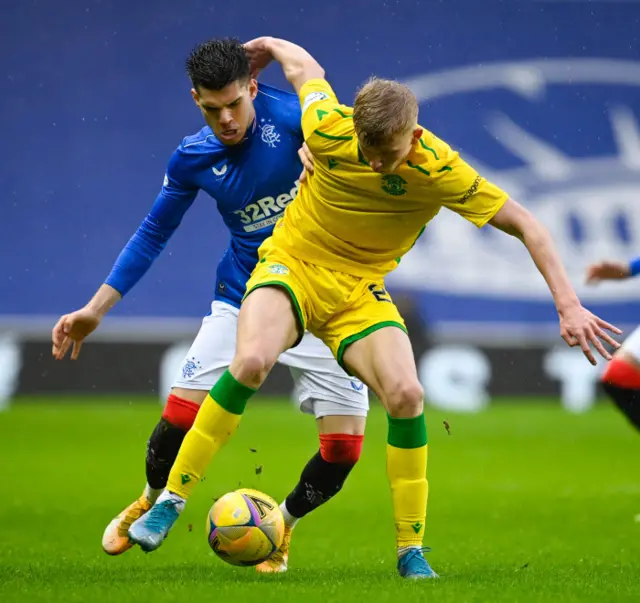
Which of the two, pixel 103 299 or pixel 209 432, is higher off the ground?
pixel 103 299

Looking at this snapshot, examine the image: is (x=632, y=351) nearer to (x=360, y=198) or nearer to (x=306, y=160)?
(x=360, y=198)

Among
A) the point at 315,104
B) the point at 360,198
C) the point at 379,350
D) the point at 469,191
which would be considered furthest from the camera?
the point at 315,104

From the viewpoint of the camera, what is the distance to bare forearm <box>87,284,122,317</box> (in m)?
5.73

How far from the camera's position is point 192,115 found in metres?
18.9

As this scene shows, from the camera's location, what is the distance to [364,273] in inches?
215

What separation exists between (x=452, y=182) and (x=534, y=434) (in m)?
8.83

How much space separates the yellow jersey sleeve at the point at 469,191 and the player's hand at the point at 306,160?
0.64m

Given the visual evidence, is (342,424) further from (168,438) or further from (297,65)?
(297,65)

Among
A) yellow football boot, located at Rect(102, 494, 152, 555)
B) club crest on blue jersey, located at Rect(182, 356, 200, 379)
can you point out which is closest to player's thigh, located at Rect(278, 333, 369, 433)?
club crest on blue jersey, located at Rect(182, 356, 200, 379)

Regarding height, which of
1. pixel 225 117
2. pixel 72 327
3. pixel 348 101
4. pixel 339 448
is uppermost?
pixel 225 117

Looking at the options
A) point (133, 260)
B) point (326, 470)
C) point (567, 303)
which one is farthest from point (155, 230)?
point (567, 303)

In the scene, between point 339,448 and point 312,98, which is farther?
point 339,448

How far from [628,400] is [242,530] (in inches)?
80.5

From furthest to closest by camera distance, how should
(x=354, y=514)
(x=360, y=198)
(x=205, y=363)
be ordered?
1. (x=354, y=514)
2. (x=205, y=363)
3. (x=360, y=198)
